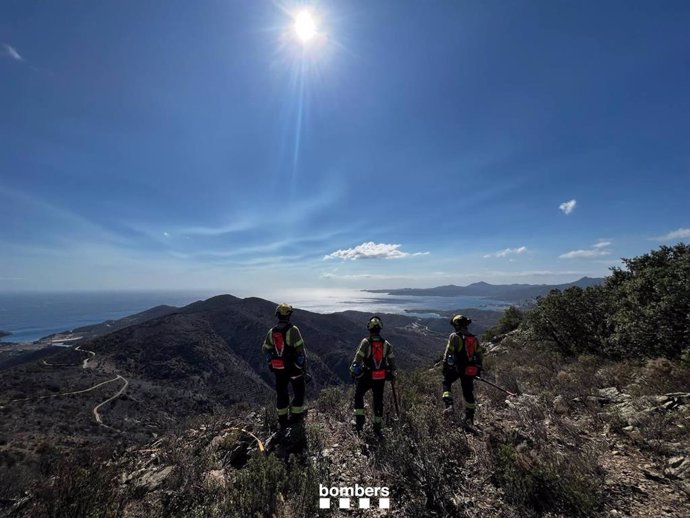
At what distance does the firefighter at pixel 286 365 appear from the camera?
709cm

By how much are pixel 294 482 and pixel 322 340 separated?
355ft

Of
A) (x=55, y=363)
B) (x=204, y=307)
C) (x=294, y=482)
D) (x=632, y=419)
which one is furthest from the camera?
(x=204, y=307)

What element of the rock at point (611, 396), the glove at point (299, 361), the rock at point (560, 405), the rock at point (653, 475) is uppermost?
the glove at point (299, 361)

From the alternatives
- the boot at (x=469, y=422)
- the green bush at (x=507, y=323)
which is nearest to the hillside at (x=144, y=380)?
the boot at (x=469, y=422)

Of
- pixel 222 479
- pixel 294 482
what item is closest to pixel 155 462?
pixel 222 479

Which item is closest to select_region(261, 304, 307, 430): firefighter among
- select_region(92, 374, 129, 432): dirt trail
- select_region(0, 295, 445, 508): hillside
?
select_region(0, 295, 445, 508): hillside

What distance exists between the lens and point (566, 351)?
13.5m

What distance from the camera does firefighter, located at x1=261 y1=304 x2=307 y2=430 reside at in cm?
709

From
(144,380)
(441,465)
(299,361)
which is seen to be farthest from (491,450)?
(144,380)

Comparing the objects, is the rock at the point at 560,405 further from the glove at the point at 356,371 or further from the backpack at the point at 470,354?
the glove at the point at 356,371

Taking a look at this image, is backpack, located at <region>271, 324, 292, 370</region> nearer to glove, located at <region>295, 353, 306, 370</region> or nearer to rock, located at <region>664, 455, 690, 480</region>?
glove, located at <region>295, 353, 306, 370</region>

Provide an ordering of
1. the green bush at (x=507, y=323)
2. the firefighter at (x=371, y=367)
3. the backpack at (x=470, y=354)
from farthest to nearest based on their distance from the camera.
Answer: the green bush at (x=507, y=323) → the backpack at (x=470, y=354) → the firefighter at (x=371, y=367)

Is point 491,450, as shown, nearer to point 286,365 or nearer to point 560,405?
point 560,405

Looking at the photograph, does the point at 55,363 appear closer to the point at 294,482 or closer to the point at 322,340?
the point at 322,340
